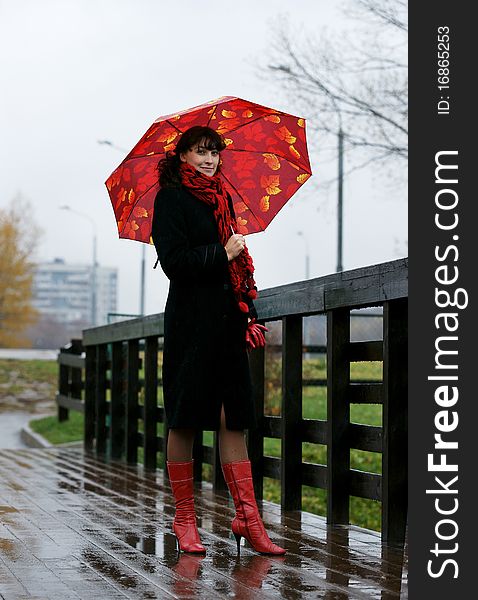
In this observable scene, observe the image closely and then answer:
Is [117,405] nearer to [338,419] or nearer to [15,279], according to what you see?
[338,419]

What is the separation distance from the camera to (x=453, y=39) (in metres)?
3.08

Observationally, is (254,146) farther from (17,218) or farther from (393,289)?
(17,218)

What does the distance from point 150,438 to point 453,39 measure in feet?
22.7

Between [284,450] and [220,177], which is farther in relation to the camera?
[284,450]

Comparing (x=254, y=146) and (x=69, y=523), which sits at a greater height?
(x=254, y=146)

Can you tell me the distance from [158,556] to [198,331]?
858 millimetres

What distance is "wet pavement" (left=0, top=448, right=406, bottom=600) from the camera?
3.97 meters

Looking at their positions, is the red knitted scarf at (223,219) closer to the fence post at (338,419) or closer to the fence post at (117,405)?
the fence post at (338,419)

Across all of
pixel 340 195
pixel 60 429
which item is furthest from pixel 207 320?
pixel 340 195

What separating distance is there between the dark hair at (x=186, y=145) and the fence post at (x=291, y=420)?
1675mm

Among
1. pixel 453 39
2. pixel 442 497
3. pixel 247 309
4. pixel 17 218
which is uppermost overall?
pixel 17 218

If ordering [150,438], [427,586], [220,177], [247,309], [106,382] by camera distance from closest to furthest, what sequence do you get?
1. [427,586]
2. [247,309]
3. [220,177]
4. [150,438]
5. [106,382]

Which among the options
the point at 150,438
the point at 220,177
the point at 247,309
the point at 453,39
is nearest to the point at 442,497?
the point at 453,39

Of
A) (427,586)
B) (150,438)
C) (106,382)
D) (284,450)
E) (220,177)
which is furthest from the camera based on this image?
(106,382)
